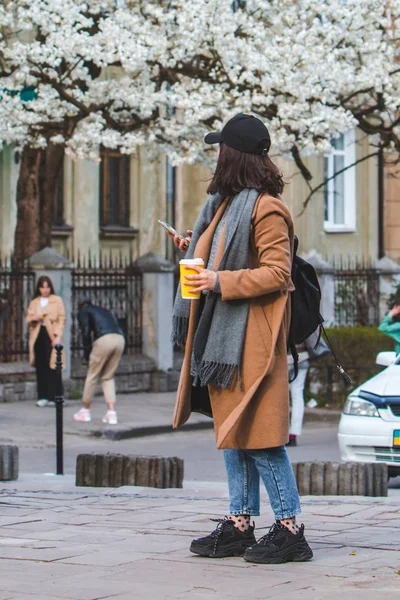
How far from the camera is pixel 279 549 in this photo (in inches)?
259

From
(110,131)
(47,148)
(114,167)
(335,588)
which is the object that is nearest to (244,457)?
(335,588)

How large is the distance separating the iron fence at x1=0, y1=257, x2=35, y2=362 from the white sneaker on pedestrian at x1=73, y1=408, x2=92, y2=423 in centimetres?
247

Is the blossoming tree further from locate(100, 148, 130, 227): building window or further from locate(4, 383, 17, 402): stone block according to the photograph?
locate(100, 148, 130, 227): building window

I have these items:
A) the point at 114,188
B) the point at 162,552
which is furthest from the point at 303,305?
the point at 114,188

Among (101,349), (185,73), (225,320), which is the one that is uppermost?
(185,73)

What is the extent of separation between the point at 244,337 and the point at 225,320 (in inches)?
4.6

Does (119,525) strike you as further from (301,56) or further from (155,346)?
(155,346)

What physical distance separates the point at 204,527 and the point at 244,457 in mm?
1189

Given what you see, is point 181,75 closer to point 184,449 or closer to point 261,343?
point 184,449

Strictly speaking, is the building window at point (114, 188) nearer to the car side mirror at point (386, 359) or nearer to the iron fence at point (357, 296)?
the iron fence at point (357, 296)

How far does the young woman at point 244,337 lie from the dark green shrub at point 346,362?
13.8m

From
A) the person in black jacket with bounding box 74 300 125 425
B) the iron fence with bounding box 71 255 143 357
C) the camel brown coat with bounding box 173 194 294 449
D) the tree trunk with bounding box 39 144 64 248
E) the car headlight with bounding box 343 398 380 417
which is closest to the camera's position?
the camel brown coat with bounding box 173 194 294 449

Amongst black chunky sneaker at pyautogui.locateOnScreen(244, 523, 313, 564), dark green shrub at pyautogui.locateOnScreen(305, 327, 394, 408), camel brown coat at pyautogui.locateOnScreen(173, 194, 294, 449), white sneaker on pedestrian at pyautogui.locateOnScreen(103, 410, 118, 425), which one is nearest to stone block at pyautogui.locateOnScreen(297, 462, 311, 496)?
black chunky sneaker at pyautogui.locateOnScreen(244, 523, 313, 564)

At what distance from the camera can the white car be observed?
11797 millimetres
